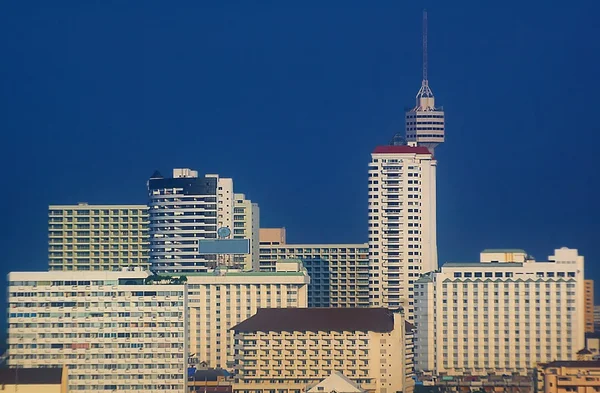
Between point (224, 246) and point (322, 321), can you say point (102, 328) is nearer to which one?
point (322, 321)

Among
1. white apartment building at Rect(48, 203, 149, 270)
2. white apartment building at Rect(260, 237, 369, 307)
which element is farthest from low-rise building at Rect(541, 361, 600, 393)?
white apartment building at Rect(48, 203, 149, 270)

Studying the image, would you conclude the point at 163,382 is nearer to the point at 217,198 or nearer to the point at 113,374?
the point at 113,374

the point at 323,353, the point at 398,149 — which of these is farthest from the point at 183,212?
the point at 323,353

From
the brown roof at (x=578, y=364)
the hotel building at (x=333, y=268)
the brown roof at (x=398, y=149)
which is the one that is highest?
the brown roof at (x=398, y=149)

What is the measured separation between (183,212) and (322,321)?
87.1 feet

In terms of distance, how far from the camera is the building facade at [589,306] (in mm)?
105000

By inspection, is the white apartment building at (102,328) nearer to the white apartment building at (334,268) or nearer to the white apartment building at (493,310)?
the white apartment building at (493,310)

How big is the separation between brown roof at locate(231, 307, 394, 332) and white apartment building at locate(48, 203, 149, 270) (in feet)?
96.7

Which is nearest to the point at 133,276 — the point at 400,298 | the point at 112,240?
the point at 400,298

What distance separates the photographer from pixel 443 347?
339ft

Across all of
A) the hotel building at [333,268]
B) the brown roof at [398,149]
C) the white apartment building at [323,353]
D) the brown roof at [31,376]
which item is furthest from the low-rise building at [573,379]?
the hotel building at [333,268]

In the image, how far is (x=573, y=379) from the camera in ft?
274

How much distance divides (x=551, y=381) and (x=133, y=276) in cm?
1597

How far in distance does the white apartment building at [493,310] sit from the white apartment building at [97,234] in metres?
23.8
